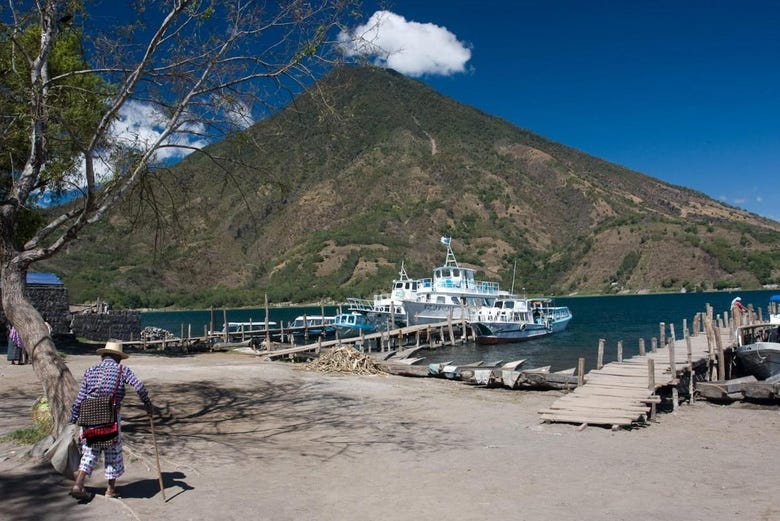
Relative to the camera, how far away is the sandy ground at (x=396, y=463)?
759 cm

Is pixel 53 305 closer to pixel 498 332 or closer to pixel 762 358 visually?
pixel 498 332

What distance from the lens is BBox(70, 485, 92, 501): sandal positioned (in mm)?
7109

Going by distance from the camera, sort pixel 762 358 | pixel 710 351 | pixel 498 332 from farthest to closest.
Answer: pixel 498 332 → pixel 710 351 → pixel 762 358

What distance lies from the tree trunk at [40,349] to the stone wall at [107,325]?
2834 centimetres

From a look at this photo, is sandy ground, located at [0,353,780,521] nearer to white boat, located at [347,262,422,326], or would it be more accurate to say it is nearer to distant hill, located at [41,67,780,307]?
white boat, located at [347,262,422,326]

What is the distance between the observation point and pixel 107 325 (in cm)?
3966

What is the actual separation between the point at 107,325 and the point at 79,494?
35438 mm

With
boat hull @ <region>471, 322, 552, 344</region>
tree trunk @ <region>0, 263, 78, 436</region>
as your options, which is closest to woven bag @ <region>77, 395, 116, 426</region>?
tree trunk @ <region>0, 263, 78, 436</region>

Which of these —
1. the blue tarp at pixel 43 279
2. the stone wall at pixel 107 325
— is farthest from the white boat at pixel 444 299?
the blue tarp at pixel 43 279

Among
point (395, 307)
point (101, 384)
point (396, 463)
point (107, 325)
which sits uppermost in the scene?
point (395, 307)

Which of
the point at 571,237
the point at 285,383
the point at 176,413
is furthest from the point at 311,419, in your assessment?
the point at 571,237

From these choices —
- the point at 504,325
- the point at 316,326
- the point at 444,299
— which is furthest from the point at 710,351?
the point at 316,326

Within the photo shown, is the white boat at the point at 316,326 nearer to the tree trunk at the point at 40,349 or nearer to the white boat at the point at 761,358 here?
the white boat at the point at 761,358

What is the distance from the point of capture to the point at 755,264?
14312 centimetres
